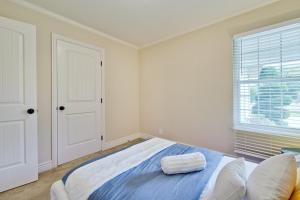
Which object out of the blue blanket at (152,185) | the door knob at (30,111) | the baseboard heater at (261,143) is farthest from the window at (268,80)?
the door knob at (30,111)

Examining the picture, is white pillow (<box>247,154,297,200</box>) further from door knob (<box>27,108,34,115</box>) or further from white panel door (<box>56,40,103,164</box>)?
white panel door (<box>56,40,103,164</box>)

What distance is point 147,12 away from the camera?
2355 millimetres

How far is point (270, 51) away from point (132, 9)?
2.07m

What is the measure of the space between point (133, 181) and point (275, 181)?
828mm

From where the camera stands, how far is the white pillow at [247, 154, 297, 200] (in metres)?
0.71

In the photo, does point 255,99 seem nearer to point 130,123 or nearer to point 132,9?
point 132,9

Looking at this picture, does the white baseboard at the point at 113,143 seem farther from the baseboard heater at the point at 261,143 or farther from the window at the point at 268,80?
the window at the point at 268,80

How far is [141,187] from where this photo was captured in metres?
1.01

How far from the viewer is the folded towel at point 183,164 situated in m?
1.18

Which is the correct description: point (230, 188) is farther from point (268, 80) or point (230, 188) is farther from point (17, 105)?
point (17, 105)

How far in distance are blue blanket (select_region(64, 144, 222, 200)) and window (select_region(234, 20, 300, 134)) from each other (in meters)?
1.44

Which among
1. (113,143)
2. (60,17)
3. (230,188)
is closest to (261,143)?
(230,188)

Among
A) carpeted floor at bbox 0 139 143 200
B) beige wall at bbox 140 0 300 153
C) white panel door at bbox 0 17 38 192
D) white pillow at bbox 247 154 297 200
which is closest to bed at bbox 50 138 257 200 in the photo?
white pillow at bbox 247 154 297 200

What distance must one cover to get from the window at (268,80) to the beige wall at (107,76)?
2.29 metres
